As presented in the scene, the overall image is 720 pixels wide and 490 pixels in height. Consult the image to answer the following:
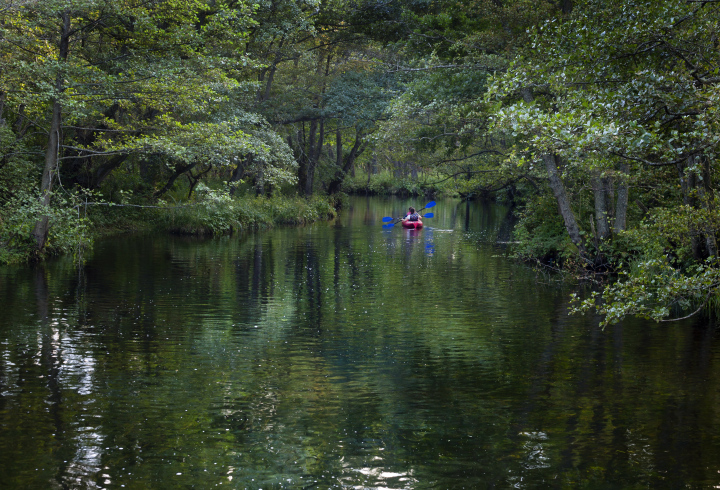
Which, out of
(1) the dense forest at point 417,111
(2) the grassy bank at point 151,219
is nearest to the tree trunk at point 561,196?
(1) the dense forest at point 417,111

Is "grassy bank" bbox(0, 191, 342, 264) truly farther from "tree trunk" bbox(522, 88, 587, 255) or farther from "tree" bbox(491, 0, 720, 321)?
"tree" bbox(491, 0, 720, 321)

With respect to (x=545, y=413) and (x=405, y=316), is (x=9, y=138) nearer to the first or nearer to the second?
(x=405, y=316)

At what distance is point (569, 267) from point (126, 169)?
2409cm

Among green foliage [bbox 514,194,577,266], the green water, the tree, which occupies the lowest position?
the green water

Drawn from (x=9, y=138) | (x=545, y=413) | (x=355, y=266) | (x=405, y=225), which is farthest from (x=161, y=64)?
(x=405, y=225)

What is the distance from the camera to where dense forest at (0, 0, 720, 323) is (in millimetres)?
8664

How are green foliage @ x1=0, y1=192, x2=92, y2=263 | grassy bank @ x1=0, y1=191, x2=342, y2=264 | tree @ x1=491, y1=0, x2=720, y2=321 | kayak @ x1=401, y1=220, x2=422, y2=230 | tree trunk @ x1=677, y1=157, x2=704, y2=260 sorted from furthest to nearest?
1. kayak @ x1=401, y1=220, x2=422, y2=230
2. grassy bank @ x1=0, y1=191, x2=342, y2=264
3. green foliage @ x1=0, y1=192, x2=92, y2=263
4. tree trunk @ x1=677, y1=157, x2=704, y2=260
5. tree @ x1=491, y1=0, x2=720, y2=321

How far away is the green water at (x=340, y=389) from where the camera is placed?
665 cm

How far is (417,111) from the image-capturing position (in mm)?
21453

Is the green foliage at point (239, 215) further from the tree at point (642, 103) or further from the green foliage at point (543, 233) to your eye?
the tree at point (642, 103)

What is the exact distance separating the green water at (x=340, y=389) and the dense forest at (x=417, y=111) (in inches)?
53.6

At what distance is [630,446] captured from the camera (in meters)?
7.23

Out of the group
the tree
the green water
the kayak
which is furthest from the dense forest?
the kayak

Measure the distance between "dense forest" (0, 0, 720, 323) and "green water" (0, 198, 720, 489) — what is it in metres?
1.36
